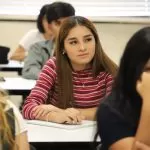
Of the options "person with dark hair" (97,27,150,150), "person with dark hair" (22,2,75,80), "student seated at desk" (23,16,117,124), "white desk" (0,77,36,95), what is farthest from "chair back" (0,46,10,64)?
"person with dark hair" (97,27,150,150)

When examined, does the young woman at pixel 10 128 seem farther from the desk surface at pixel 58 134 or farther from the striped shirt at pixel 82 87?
the striped shirt at pixel 82 87

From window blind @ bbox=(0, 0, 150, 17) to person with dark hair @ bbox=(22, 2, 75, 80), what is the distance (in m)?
1.38

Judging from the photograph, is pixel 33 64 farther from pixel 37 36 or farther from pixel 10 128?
pixel 10 128

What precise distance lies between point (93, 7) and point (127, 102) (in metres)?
3.40

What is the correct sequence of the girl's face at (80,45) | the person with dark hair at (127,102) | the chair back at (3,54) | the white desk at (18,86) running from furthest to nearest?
the chair back at (3,54), the white desk at (18,86), the girl's face at (80,45), the person with dark hair at (127,102)

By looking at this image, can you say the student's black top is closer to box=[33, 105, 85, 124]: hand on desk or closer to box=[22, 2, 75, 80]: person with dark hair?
box=[33, 105, 85, 124]: hand on desk

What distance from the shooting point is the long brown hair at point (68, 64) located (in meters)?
2.15

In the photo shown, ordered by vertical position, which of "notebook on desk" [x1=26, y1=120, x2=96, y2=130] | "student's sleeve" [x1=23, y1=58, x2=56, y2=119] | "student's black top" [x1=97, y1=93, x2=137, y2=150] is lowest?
"notebook on desk" [x1=26, y1=120, x2=96, y2=130]

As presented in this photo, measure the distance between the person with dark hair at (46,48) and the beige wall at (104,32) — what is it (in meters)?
1.41

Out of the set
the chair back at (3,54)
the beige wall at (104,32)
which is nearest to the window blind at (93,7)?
the beige wall at (104,32)

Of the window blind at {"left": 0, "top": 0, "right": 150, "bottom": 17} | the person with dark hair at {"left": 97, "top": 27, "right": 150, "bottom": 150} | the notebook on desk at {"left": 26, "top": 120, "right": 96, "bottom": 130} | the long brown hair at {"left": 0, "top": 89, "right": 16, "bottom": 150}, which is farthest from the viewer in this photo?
the window blind at {"left": 0, "top": 0, "right": 150, "bottom": 17}

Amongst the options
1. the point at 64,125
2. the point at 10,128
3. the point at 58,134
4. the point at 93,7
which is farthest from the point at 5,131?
the point at 93,7

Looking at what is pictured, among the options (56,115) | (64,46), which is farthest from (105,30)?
(56,115)

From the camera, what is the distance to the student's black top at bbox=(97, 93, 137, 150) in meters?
1.36
